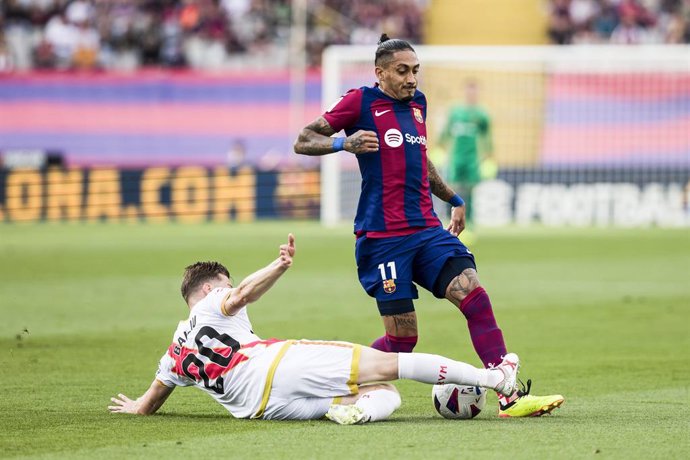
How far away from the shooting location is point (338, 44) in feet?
115

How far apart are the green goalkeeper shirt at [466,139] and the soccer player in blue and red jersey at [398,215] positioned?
1538 cm

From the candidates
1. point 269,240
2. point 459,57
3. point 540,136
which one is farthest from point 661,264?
point 540,136

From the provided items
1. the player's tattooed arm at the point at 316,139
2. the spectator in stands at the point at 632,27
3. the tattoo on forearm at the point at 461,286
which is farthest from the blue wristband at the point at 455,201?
the spectator in stands at the point at 632,27

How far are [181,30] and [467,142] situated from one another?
46.2ft

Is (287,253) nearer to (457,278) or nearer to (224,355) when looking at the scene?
(224,355)

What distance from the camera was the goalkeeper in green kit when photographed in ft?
77.5

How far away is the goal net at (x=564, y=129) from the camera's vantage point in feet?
97.0

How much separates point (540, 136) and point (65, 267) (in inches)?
597

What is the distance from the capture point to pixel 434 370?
747 centimetres

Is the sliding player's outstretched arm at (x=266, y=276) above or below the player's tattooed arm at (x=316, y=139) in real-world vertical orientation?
below

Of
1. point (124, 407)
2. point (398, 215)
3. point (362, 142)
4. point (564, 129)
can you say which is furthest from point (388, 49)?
point (564, 129)

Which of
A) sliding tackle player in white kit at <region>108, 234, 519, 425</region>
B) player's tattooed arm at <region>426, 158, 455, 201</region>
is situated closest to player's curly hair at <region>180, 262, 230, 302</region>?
sliding tackle player in white kit at <region>108, 234, 519, 425</region>

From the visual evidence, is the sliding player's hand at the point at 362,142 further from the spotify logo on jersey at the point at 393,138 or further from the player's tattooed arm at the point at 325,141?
the spotify logo on jersey at the point at 393,138

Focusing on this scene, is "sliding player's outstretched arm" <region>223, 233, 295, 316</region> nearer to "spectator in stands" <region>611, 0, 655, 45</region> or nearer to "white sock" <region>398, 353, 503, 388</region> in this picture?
"white sock" <region>398, 353, 503, 388</region>
